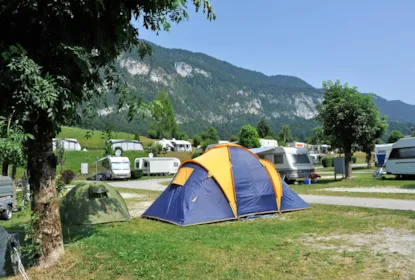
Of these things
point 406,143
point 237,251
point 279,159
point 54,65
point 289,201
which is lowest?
point 237,251

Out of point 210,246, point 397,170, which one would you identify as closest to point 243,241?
point 210,246

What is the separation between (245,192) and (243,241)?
3189 mm

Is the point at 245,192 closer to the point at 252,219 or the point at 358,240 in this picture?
the point at 252,219

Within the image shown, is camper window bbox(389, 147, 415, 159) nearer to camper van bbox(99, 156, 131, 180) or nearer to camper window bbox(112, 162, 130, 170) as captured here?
camper van bbox(99, 156, 131, 180)

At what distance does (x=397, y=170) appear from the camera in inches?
960

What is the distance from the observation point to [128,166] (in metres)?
38.7

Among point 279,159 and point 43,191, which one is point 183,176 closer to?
point 43,191

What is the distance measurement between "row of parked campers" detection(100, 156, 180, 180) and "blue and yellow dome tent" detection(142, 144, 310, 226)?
2779cm

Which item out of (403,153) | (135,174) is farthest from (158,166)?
(403,153)

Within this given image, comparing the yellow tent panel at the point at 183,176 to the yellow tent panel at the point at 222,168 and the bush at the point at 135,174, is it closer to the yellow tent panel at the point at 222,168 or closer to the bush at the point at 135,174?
the yellow tent panel at the point at 222,168

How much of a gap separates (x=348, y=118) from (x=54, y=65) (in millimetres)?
→ 20930

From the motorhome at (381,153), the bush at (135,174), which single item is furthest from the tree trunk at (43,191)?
the motorhome at (381,153)

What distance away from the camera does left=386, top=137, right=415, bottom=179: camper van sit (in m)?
23.7

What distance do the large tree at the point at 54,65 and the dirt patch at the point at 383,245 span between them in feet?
14.7
